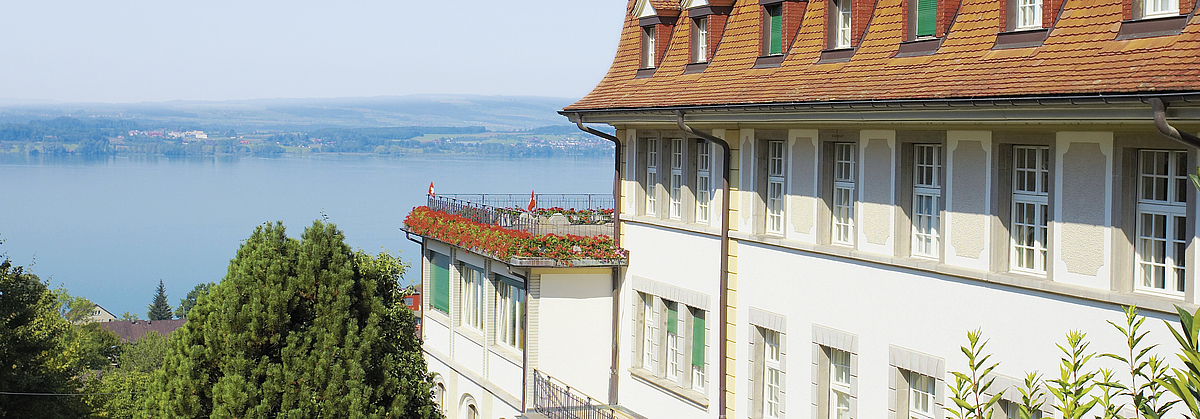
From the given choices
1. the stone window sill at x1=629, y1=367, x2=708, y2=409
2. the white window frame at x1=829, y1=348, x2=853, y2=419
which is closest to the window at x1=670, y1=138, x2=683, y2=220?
the stone window sill at x1=629, y1=367, x2=708, y2=409

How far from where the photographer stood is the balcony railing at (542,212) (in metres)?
23.9

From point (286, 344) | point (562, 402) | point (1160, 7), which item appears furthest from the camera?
point (562, 402)

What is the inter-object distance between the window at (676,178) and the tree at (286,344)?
4.87 meters

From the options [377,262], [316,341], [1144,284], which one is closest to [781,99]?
[1144,284]

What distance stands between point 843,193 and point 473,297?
477 inches

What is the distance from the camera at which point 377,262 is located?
70.9 ft

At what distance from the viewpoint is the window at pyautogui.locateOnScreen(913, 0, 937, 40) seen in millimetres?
14516

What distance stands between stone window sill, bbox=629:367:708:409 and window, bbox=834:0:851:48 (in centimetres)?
590

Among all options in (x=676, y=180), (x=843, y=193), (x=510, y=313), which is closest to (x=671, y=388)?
(x=676, y=180)

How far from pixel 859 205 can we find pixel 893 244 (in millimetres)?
841

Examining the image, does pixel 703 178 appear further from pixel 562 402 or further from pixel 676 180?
pixel 562 402

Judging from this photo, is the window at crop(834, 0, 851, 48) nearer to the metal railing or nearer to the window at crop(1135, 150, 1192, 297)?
the window at crop(1135, 150, 1192, 297)

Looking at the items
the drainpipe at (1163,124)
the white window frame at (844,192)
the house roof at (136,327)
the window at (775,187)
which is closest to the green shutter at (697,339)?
the window at (775,187)

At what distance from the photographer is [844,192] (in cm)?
1597
